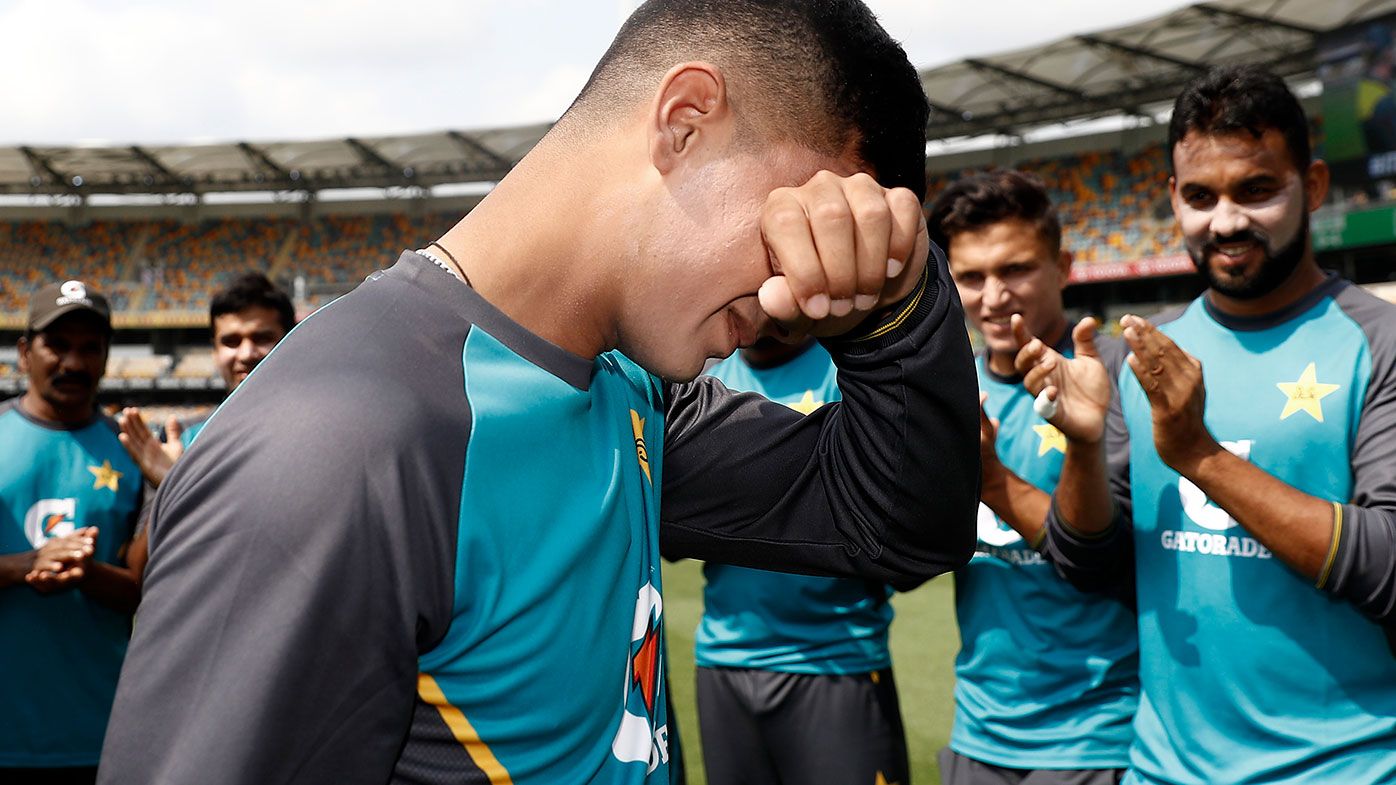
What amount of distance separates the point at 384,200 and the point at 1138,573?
111 ft

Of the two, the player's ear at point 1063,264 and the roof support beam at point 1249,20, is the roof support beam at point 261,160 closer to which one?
the roof support beam at point 1249,20

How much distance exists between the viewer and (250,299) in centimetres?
447

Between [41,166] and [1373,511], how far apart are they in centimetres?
3599

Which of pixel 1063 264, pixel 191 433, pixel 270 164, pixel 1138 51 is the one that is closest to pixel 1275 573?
pixel 1063 264

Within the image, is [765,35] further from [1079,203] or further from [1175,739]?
[1079,203]

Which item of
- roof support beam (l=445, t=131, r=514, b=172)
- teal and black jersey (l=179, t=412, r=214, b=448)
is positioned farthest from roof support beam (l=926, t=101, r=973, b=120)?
teal and black jersey (l=179, t=412, r=214, b=448)

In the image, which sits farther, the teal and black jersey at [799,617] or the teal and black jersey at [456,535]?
the teal and black jersey at [799,617]

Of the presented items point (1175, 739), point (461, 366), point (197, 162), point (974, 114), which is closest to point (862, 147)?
point (461, 366)

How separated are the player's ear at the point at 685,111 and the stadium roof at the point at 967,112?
20.7 metres

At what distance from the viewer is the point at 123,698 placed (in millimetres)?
801

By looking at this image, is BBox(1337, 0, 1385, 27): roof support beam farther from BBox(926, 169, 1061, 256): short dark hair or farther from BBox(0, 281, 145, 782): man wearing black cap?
BBox(0, 281, 145, 782): man wearing black cap

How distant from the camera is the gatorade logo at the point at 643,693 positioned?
1.19 metres

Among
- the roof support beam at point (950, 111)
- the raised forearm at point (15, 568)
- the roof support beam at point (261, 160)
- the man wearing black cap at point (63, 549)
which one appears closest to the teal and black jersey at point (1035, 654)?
the man wearing black cap at point (63, 549)

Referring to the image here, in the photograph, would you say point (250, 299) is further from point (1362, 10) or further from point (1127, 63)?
point (1362, 10)
